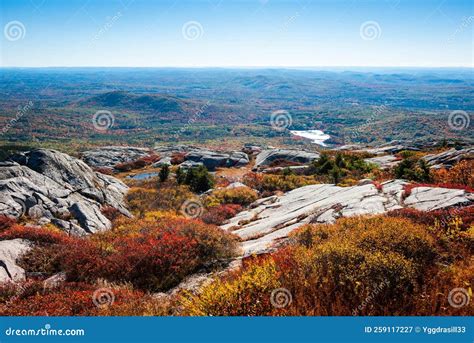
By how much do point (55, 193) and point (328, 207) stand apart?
14.6 m

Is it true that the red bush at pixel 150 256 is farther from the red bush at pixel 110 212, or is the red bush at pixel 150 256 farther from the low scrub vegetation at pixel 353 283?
the red bush at pixel 110 212

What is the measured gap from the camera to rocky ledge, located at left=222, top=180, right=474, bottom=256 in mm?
11327

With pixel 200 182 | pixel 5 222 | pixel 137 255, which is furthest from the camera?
pixel 200 182

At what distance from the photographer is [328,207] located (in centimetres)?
1459

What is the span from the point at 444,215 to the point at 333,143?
19399 cm

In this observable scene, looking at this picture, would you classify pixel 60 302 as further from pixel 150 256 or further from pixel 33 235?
pixel 33 235

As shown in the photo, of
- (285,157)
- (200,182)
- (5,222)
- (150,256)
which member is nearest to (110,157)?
(285,157)

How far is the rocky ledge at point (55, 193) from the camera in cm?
1566

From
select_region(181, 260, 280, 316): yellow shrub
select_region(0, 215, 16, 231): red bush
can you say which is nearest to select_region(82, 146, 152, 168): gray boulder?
select_region(0, 215, 16, 231): red bush

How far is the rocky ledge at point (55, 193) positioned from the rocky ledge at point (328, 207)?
24.8ft

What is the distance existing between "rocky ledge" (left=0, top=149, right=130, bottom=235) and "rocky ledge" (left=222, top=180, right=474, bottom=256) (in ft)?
24.8

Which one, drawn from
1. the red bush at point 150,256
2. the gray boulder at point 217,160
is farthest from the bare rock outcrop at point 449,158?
the gray boulder at point 217,160

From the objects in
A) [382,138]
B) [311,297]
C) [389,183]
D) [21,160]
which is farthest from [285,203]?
[382,138]

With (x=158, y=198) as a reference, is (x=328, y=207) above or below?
above
